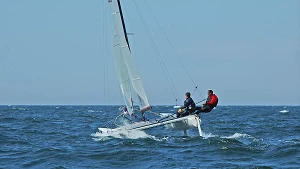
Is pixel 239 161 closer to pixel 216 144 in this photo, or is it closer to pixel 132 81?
pixel 216 144

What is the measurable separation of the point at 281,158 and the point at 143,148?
16.0ft

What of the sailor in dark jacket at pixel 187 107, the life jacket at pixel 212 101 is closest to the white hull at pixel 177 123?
the sailor in dark jacket at pixel 187 107

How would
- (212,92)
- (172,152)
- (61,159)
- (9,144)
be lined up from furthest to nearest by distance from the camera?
(212,92)
(9,144)
(172,152)
(61,159)

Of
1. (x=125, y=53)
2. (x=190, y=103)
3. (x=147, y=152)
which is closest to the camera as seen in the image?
(x=147, y=152)

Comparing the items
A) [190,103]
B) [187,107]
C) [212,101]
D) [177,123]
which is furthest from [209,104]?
[177,123]

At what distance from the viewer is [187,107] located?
23.2m

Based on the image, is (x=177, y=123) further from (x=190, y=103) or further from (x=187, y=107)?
(x=190, y=103)

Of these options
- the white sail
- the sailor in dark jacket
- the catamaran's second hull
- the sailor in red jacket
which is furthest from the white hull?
the white sail

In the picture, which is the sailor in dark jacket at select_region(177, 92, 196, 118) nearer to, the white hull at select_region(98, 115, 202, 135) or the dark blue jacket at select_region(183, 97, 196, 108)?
the dark blue jacket at select_region(183, 97, 196, 108)

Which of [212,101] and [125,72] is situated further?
[125,72]

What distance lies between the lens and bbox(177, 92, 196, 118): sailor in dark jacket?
23141mm

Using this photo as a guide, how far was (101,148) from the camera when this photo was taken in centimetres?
1998

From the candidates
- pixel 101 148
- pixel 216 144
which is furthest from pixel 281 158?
pixel 101 148

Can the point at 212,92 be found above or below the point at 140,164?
above
